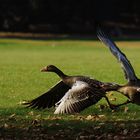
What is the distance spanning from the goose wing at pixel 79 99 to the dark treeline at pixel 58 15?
4395 cm

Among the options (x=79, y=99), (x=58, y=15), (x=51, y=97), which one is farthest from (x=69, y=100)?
(x=58, y=15)

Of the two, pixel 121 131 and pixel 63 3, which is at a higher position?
pixel 63 3

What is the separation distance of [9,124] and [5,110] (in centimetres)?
186

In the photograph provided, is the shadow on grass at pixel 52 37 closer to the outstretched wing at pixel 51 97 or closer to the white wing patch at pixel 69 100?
the outstretched wing at pixel 51 97

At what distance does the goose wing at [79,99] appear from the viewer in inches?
411

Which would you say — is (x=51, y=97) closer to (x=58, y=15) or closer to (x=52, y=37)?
(x=52, y=37)

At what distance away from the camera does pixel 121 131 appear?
995cm

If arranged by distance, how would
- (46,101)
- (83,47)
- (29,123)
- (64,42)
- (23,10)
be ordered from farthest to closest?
(23,10)
(64,42)
(83,47)
(46,101)
(29,123)

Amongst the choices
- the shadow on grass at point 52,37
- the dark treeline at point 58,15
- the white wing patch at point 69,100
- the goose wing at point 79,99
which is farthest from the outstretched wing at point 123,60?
the dark treeline at point 58,15

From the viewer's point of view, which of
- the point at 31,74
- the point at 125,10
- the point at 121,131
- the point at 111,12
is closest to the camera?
the point at 121,131

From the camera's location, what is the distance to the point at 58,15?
5678 cm

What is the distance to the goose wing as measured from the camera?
10438 millimetres

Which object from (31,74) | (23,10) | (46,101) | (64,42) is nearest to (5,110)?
(46,101)

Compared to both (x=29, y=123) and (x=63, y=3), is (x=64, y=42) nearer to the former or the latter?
(x=63, y=3)
